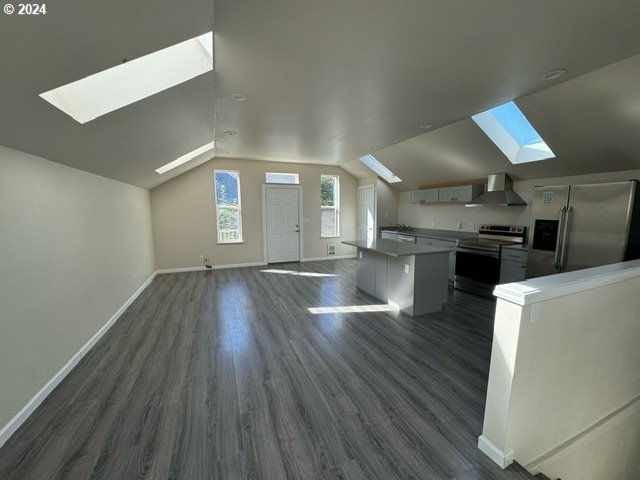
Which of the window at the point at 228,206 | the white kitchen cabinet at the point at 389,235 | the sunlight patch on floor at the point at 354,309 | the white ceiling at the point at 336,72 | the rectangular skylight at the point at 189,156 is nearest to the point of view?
the white ceiling at the point at 336,72

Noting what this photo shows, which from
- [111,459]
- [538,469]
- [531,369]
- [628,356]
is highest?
[531,369]

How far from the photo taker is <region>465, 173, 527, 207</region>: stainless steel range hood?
4344mm

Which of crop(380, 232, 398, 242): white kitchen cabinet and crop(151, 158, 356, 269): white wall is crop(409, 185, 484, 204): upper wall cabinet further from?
crop(151, 158, 356, 269): white wall

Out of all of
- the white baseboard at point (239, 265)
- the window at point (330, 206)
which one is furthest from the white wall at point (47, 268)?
the window at point (330, 206)

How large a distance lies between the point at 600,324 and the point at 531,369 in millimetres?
828

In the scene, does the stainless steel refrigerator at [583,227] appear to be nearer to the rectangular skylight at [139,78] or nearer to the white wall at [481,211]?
the white wall at [481,211]

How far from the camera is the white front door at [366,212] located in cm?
723

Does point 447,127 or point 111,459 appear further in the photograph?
point 447,127

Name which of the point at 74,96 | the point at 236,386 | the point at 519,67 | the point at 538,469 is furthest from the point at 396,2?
the point at 538,469

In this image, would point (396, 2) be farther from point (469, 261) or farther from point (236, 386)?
point (469, 261)

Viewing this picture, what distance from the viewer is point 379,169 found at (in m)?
6.84

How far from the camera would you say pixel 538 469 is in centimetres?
178

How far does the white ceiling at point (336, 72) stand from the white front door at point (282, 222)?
9.68ft

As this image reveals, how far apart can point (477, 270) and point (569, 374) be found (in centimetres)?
282
